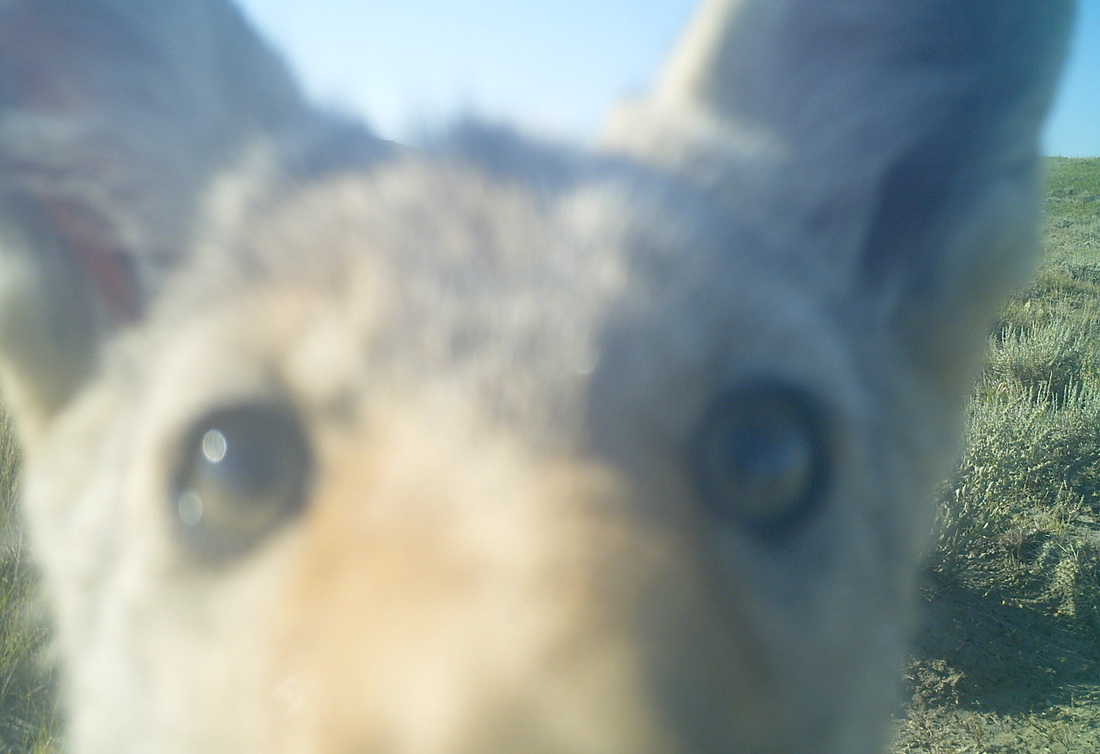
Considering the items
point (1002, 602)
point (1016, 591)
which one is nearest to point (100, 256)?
point (1002, 602)

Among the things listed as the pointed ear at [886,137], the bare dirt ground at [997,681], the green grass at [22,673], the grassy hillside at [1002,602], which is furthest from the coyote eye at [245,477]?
the bare dirt ground at [997,681]

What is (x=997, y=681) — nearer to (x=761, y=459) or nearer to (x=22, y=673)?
(x=761, y=459)

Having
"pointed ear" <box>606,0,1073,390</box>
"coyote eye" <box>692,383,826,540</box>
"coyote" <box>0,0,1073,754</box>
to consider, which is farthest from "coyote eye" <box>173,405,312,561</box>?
"pointed ear" <box>606,0,1073,390</box>

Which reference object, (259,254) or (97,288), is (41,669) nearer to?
(97,288)

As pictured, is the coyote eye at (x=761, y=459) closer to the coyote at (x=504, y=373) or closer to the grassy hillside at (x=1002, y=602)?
the coyote at (x=504, y=373)

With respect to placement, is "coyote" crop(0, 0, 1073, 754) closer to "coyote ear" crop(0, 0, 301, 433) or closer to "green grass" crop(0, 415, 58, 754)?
"coyote ear" crop(0, 0, 301, 433)

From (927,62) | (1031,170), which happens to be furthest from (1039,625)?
(927,62)

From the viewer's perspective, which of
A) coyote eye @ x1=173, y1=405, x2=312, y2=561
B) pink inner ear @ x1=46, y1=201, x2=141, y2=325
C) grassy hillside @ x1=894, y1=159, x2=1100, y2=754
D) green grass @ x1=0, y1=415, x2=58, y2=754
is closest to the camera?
coyote eye @ x1=173, y1=405, x2=312, y2=561
